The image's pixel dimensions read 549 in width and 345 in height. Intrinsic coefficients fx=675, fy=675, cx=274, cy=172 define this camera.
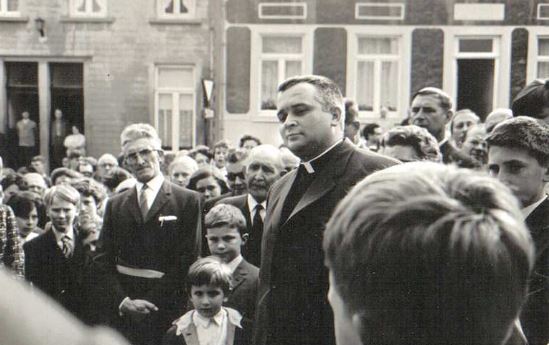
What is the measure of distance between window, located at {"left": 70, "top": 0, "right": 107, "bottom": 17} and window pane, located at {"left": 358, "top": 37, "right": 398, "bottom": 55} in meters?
6.43

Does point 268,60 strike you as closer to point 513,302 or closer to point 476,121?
point 476,121

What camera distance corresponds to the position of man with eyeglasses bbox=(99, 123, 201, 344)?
170 inches

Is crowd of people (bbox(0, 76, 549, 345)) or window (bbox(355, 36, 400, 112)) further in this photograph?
window (bbox(355, 36, 400, 112))

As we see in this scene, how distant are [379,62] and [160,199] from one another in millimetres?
12414

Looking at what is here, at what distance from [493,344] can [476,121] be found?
6.32 metres

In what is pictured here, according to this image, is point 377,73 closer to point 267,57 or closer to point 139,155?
point 267,57

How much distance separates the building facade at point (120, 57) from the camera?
54.9ft

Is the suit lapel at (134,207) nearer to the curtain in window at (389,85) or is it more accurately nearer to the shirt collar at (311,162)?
the shirt collar at (311,162)

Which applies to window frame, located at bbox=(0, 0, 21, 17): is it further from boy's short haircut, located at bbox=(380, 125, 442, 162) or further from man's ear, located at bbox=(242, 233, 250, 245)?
boy's short haircut, located at bbox=(380, 125, 442, 162)

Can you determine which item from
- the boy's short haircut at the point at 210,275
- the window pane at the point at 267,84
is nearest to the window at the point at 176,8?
the window pane at the point at 267,84

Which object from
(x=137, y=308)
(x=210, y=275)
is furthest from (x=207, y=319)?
(x=137, y=308)

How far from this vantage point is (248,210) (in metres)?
4.63

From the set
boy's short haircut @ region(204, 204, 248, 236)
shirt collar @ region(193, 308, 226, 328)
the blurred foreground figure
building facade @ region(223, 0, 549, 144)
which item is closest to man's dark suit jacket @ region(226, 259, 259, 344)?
shirt collar @ region(193, 308, 226, 328)

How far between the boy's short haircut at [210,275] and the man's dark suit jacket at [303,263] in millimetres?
1118
